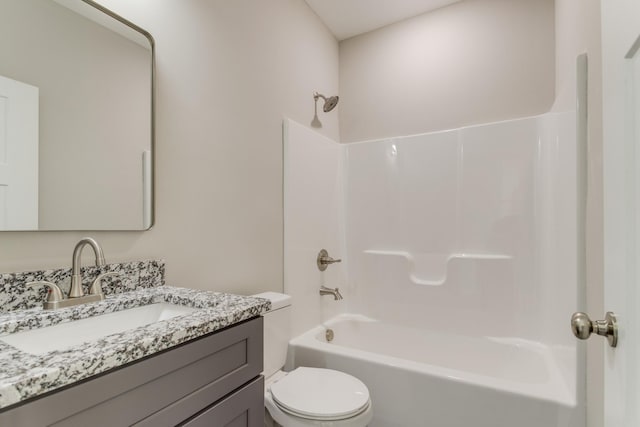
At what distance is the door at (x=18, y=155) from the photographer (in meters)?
0.87

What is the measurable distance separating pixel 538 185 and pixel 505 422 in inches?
54.1

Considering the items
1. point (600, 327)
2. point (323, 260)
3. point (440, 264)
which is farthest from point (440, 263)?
point (600, 327)

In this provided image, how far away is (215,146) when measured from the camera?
151cm

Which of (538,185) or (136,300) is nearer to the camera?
(136,300)

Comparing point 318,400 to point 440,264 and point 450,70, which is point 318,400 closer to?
point 440,264

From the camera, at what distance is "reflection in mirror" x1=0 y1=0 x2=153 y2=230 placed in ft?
2.93

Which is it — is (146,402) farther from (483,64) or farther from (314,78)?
(483,64)

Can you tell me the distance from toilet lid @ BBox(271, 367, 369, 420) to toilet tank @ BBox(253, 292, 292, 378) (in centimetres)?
13

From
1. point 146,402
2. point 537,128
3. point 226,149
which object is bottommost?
point 146,402

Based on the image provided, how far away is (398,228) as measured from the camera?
2.40m

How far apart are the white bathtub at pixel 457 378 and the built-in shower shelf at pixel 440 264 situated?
0.38m

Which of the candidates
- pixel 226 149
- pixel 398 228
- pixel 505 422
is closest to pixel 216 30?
pixel 226 149

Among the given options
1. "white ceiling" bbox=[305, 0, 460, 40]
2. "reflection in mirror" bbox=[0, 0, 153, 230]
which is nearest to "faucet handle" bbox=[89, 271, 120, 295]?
"reflection in mirror" bbox=[0, 0, 153, 230]

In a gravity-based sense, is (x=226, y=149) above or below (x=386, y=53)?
below
